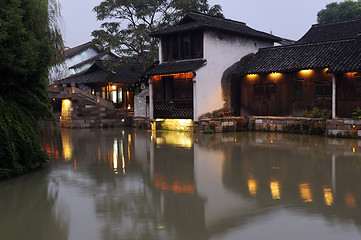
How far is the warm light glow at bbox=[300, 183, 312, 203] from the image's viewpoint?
8.83 m

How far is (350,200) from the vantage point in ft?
28.6

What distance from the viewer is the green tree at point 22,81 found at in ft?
36.9

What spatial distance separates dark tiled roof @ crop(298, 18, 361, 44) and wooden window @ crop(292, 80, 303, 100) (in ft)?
24.5

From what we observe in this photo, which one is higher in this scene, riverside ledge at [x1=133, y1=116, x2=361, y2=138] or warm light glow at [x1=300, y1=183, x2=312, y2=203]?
riverside ledge at [x1=133, y1=116, x2=361, y2=138]

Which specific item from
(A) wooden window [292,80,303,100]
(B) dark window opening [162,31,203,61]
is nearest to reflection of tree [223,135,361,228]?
(A) wooden window [292,80,303,100]

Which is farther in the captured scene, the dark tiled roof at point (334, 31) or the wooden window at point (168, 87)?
the dark tiled roof at point (334, 31)

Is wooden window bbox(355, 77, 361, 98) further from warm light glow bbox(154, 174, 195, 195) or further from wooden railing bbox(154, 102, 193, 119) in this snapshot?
warm light glow bbox(154, 174, 195, 195)

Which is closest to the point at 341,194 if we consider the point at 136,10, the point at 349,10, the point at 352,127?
the point at 352,127

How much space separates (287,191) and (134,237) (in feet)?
14.6

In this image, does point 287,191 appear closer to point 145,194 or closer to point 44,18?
point 145,194

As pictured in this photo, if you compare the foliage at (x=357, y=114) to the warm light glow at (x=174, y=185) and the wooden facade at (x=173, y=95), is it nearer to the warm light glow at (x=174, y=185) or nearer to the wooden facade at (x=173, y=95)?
the wooden facade at (x=173, y=95)

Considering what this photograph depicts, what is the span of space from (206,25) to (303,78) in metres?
6.75

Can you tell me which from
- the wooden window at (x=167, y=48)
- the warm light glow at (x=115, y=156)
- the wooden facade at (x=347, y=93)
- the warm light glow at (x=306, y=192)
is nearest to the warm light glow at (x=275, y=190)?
the warm light glow at (x=306, y=192)

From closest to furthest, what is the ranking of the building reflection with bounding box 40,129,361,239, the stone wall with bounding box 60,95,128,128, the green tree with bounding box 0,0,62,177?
the building reflection with bounding box 40,129,361,239 < the green tree with bounding box 0,0,62,177 < the stone wall with bounding box 60,95,128,128
